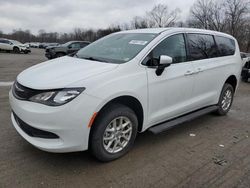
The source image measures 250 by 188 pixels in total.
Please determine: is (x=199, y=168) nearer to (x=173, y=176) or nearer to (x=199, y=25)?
(x=173, y=176)

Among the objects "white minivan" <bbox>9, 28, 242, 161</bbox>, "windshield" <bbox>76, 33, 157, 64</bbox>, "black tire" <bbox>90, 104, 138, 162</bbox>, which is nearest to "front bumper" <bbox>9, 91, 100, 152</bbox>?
"white minivan" <bbox>9, 28, 242, 161</bbox>

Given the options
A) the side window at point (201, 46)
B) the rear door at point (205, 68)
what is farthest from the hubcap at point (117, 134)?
the side window at point (201, 46)

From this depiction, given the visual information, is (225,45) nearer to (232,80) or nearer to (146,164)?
(232,80)

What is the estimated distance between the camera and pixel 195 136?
12.3 feet

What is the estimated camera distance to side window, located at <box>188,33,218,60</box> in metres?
3.72

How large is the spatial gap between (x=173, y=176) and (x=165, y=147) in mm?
742

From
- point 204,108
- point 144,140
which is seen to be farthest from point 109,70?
point 204,108

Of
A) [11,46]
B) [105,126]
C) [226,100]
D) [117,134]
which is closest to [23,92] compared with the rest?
[105,126]

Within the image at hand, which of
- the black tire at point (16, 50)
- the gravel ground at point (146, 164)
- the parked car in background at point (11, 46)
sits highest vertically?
the parked car in background at point (11, 46)

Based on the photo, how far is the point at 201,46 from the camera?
3943 mm

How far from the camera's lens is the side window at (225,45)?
4.41 meters

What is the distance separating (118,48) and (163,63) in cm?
83

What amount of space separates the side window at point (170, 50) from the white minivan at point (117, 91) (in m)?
0.02

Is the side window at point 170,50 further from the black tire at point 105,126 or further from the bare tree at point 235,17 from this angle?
the bare tree at point 235,17
